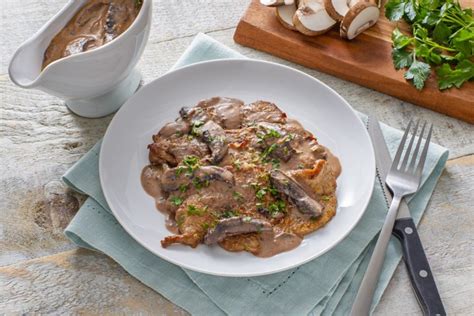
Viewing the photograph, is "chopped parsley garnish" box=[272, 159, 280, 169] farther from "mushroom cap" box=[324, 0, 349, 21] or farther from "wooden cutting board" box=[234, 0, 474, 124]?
"mushroom cap" box=[324, 0, 349, 21]

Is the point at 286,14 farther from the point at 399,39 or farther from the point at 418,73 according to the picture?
the point at 418,73

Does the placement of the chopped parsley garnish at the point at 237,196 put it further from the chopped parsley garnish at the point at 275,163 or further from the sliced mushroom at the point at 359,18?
the sliced mushroom at the point at 359,18

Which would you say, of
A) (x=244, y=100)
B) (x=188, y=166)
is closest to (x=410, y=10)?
(x=244, y=100)

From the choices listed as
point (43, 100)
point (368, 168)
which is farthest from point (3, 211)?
point (368, 168)

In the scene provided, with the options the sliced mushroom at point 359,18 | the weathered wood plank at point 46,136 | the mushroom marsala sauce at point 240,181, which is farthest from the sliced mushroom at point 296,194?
the sliced mushroom at point 359,18

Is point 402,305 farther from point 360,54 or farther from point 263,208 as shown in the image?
point 360,54
